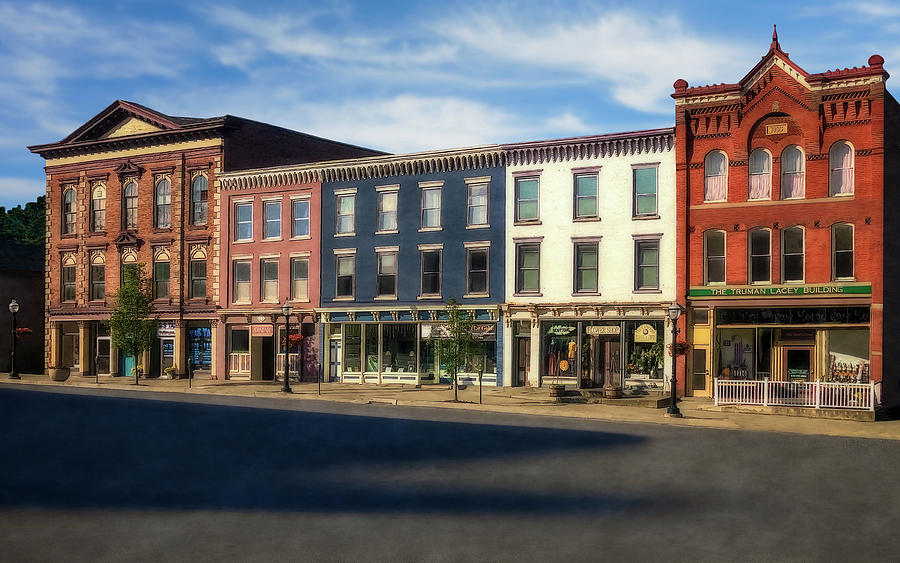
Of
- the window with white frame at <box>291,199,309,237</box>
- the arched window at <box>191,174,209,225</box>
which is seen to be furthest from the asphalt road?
the arched window at <box>191,174,209,225</box>

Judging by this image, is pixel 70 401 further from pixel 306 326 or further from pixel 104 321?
pixel 104 321

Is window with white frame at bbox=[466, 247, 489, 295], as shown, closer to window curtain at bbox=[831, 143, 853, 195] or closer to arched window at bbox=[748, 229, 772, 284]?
arched window at bbox=[748, 229, 772, 284]

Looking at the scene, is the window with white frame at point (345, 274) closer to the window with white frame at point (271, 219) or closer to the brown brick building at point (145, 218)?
the window with white frame at point (271, 219)

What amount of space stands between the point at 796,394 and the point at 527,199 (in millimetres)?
15694

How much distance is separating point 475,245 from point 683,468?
26730mm

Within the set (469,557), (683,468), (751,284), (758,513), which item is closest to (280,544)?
(469,557)

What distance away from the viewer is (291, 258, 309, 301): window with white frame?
160ft

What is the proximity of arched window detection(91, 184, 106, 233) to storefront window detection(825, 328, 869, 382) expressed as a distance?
4073cm

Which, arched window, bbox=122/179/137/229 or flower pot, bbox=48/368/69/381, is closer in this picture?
flower pot, bbox=48/368/69/381

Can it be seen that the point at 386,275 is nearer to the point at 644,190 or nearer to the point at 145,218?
the point at 644,190

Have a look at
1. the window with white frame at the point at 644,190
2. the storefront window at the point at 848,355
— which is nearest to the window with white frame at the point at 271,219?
the window with white frame at the point at 644,190

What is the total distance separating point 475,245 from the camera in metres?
43.9

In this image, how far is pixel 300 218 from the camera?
4912cm

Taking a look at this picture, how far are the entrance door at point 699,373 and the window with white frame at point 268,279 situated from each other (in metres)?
22.4
